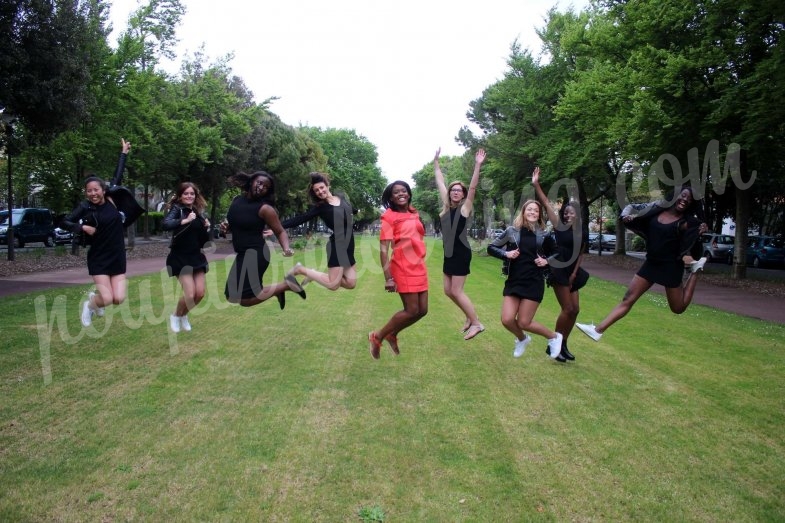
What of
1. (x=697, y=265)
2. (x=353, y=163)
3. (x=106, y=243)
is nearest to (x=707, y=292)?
(x=697, y=265)

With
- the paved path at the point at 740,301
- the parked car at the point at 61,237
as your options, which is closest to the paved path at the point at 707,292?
the paved path at the point at 740,301

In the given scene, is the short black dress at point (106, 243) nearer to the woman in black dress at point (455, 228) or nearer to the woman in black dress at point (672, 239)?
the woman in black dress at point (455, 228)

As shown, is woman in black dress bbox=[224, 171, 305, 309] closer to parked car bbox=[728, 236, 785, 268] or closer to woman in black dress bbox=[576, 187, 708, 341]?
woman in black dress bbox=[576, 187, 708, 341]

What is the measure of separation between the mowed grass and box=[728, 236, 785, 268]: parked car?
32043 mm

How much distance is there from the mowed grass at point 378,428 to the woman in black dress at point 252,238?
46.9 inches

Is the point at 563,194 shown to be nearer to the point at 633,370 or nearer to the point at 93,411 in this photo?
the point at 633,370

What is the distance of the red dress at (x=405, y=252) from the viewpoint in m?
7.98

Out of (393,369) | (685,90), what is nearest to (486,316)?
(393,369)

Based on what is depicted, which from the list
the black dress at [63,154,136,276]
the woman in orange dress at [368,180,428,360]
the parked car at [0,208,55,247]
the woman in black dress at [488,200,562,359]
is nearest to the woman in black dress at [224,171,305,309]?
the woman in orange dress at [368,180,428,360]

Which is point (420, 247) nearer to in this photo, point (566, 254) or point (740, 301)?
point (566, 254)

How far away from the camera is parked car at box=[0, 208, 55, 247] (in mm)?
39438

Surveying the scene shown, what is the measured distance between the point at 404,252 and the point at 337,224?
3.48 feet

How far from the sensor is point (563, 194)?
4778 cm

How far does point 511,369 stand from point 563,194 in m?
40.9
